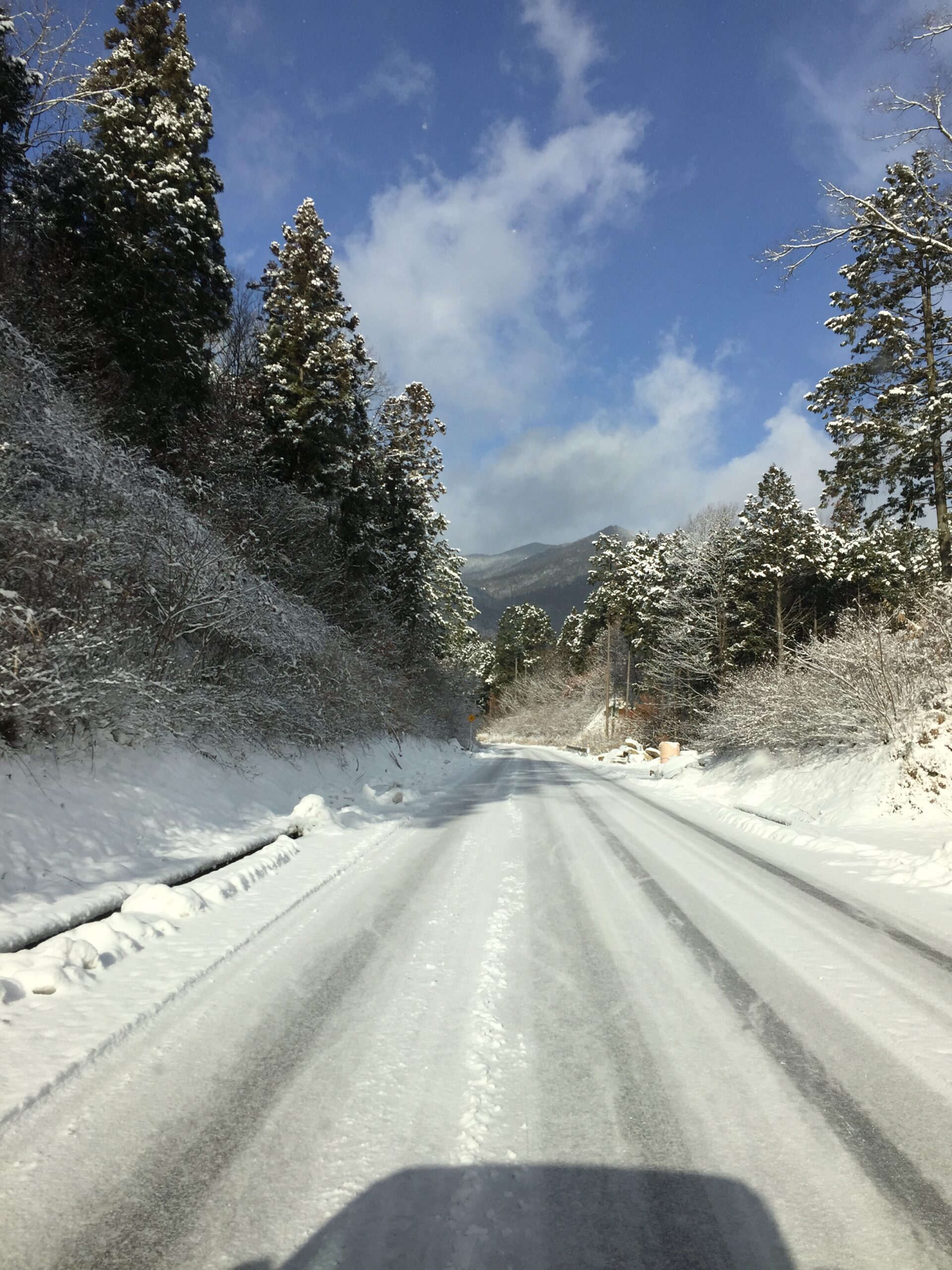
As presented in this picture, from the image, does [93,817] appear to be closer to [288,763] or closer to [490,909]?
[490,909]

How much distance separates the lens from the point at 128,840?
6.38 m

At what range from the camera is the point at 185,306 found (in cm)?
1630

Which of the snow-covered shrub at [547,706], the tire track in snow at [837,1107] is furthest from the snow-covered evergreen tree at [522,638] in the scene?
the tire track in snow at [837,1107]

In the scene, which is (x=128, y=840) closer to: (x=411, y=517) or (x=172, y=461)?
(x=172, y=461)

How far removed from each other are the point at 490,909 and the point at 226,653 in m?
7.94

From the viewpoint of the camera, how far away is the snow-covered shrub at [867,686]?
10.1 metres

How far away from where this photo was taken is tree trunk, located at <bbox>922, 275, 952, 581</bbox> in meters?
15.2

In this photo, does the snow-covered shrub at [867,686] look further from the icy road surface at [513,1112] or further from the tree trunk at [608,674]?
the tree trunk at [608,674]

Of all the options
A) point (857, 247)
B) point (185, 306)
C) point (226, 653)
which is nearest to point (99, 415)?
point (226, 653)

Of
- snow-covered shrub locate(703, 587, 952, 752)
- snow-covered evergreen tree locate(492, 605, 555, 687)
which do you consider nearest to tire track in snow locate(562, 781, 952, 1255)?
snow-covered shrub locate(703, 587, 952, 752)

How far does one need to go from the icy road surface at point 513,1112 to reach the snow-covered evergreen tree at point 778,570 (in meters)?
21.1

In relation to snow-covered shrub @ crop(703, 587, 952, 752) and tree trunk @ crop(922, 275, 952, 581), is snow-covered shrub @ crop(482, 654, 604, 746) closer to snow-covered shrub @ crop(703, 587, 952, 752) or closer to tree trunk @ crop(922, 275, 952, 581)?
tree trunk @ crop(922, 275, 952, 581)

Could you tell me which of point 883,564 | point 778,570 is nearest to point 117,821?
point 778,570

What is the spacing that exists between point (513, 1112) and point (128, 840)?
5374 millimetres
